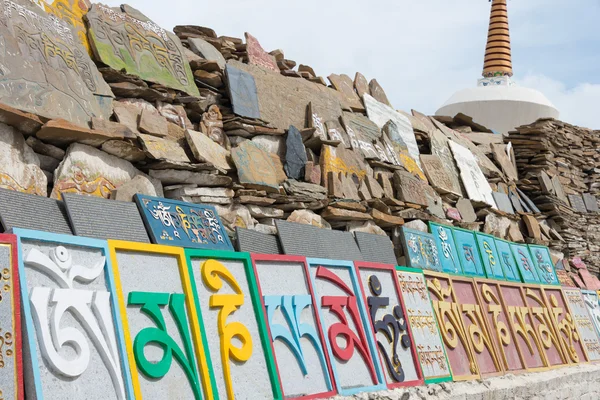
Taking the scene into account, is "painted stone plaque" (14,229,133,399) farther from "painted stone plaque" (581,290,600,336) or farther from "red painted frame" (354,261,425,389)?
"painted stone plaque" (581,290,600,336)

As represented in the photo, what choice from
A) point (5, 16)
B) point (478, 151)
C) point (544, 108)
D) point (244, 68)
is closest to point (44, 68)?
point (5, 16)

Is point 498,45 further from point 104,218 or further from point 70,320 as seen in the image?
point 70,320

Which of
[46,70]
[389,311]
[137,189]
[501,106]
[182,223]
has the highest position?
[501,106]

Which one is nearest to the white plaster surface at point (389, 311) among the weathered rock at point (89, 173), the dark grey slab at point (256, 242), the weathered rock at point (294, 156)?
the dark grey slab at point (256, 242)

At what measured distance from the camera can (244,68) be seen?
254 inches

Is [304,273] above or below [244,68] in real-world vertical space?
below

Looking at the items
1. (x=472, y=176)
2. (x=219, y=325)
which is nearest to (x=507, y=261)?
(x=472, y=176)

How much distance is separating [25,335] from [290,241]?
2.30 metres

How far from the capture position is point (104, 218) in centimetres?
403

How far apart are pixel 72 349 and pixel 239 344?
113 cm

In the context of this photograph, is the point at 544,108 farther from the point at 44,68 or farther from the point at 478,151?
the point at 44,68

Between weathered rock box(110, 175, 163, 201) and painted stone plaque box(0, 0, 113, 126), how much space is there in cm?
42

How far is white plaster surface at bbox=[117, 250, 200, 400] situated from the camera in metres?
3.72

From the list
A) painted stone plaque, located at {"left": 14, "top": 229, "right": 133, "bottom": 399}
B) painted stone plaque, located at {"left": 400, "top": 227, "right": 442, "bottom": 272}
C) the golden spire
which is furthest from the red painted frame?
the golden spire
